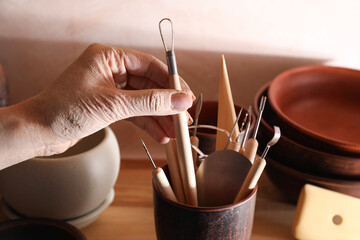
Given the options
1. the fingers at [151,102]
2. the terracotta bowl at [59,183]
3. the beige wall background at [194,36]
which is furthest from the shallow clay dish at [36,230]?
the beige wall background at [194,36]

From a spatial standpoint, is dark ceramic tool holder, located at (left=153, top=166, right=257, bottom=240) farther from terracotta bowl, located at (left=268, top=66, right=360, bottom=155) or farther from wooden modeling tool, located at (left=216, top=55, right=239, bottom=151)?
terracotta bowl, located at (left=268, top=66, right=360, bottom=155)

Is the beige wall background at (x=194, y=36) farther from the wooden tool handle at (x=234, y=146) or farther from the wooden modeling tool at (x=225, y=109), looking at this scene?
the wooden tool handle at (x=234, y=146)

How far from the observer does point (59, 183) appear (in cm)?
45

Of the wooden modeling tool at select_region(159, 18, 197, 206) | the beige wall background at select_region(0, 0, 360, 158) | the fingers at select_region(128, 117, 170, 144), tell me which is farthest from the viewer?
the beige wall background at select_region(0, 0, 360, 158)

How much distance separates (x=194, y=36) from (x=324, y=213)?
1.02 ft

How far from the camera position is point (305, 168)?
1.61 ft

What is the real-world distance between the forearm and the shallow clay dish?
78mm

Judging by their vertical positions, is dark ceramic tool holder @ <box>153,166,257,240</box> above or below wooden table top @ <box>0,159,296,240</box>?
above

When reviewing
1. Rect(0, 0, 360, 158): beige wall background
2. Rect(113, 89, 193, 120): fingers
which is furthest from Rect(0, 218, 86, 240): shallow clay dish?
Rect(0, 0, 360, 158): beige wall background

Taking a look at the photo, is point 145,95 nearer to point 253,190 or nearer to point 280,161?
point 253,190

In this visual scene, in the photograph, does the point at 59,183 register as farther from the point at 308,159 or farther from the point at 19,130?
the point at 308,159

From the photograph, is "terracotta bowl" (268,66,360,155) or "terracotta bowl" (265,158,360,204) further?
"terracotta bowl" (268,66,360,155)

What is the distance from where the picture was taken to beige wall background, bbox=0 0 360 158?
57 cm

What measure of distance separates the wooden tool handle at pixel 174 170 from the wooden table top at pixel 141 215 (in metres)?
0.14
